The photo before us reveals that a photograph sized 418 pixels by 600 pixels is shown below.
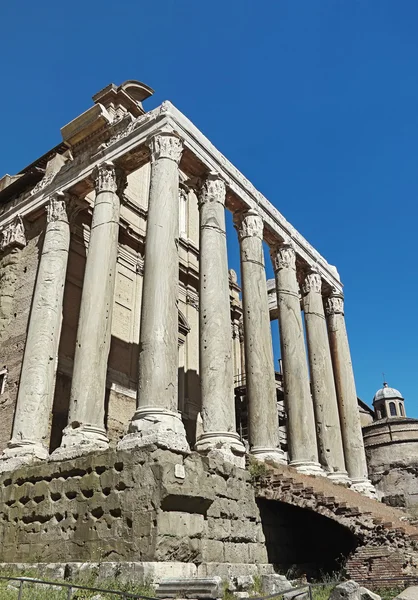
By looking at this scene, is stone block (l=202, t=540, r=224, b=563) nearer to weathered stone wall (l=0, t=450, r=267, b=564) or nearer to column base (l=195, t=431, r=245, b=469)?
weathered stone wall (l=0, t=450, r=267, b=564)

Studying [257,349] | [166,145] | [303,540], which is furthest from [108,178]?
[303,540]

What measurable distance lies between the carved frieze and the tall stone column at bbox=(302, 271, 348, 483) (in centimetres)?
850

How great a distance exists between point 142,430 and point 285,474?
425cm

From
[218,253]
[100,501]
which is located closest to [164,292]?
[218,253]

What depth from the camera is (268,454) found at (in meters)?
14.0

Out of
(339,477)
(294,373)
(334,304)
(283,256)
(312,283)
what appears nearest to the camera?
(294,373)

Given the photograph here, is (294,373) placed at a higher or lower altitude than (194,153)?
lower

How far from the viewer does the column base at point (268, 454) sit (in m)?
13.9

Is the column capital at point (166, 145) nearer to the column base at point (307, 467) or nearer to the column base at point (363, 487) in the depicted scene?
the column base at point (307, 467)

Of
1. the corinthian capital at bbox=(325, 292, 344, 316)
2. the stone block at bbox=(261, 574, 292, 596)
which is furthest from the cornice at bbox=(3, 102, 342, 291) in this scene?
the stone block at bbox=(261, 574, 292, 596)

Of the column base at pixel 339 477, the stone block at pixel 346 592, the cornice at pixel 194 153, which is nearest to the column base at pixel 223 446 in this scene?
the stone block at pixel 346 592

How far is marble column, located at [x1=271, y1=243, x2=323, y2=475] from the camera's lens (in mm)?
15875

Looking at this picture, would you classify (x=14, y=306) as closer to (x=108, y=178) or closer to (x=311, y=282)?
(x=108, y=178)

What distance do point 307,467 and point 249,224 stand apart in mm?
7720
